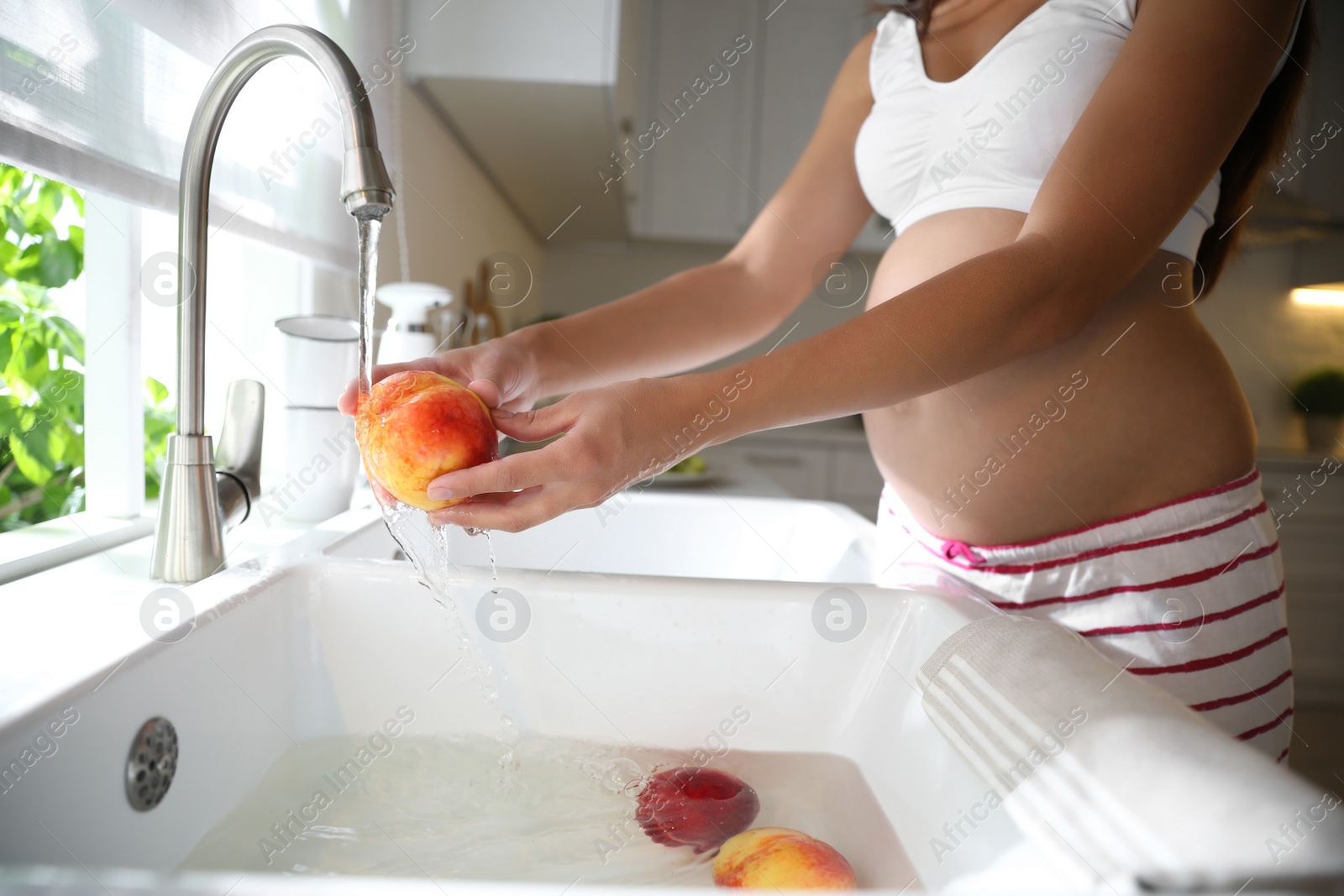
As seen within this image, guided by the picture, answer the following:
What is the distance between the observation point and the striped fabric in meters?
0.61

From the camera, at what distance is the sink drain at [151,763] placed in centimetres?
40

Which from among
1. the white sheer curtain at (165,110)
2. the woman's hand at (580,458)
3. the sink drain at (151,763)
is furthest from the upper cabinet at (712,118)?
the sink drain at (151,763)

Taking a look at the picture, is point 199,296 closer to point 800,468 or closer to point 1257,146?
point 1257,146

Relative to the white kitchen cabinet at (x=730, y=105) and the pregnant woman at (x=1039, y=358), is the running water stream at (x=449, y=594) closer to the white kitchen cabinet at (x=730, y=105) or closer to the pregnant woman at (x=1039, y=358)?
the pregnant woman at (x=1039, y=358)

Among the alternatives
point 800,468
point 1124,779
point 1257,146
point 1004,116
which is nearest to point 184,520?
point 1124,779

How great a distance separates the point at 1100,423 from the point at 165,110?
91 centimetres

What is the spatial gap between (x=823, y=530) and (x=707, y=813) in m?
0.58

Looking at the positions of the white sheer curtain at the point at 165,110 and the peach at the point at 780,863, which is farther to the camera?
the white sheer curtain at the point at 165,110

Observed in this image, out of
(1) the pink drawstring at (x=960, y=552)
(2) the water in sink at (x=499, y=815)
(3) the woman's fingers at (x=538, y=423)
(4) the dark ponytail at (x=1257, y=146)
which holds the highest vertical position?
(4) the dark ponytail at (x=1257, y=146)

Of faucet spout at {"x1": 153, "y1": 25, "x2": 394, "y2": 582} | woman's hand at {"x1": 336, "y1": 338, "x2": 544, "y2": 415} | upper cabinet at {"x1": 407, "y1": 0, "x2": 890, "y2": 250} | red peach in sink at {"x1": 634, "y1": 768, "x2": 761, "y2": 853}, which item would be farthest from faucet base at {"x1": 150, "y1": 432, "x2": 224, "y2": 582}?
upper cabinet at {"x1": 407, "y1": 0, "x2": 890, "y2": 250}

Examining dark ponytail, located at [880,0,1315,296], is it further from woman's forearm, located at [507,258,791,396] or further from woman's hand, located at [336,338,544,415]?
woman's hand, located at [336,338,544,415]

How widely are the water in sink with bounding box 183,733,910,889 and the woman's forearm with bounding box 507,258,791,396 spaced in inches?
12.6

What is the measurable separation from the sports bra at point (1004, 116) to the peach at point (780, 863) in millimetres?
530

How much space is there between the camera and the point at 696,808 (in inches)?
19.6
